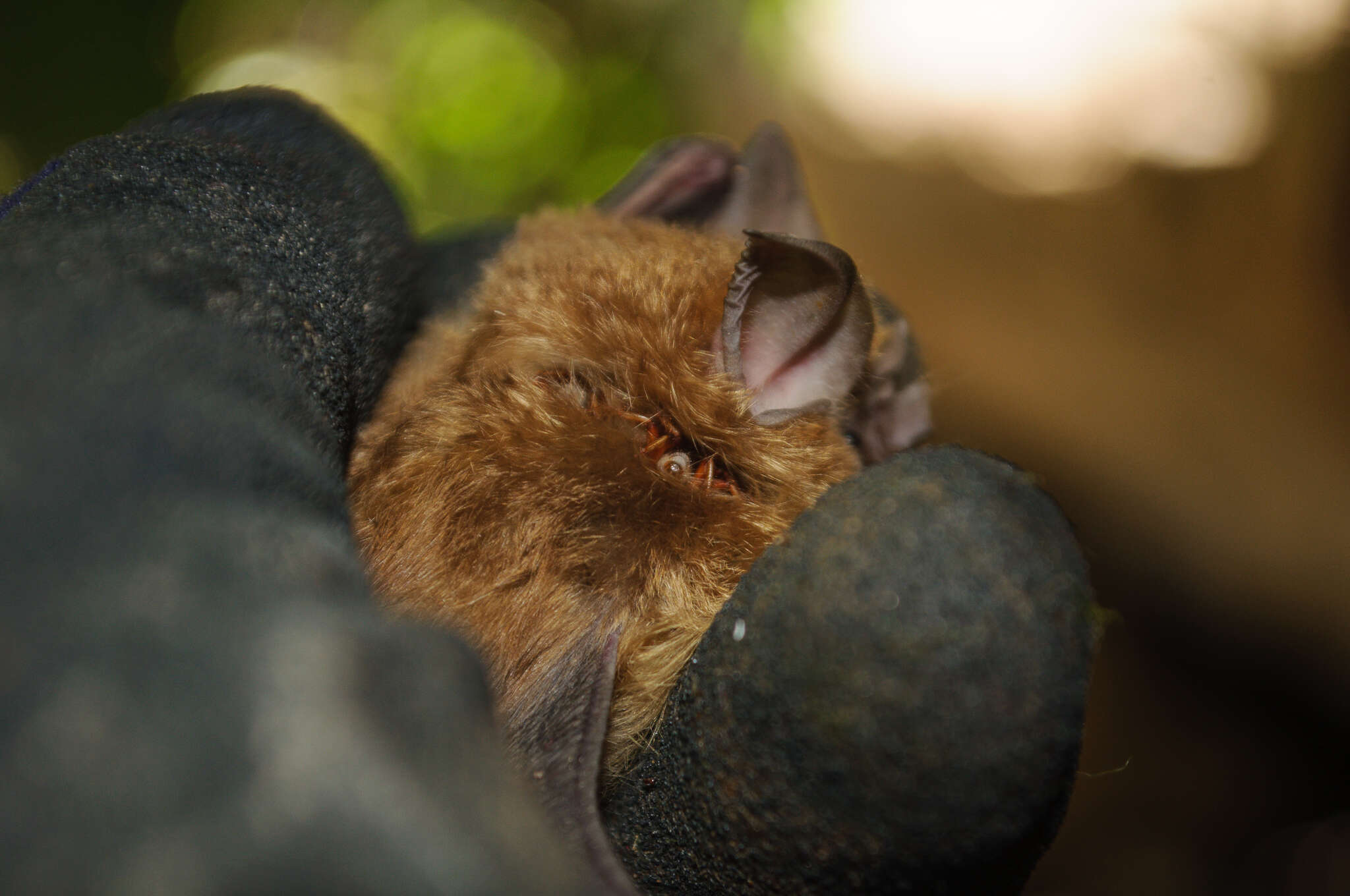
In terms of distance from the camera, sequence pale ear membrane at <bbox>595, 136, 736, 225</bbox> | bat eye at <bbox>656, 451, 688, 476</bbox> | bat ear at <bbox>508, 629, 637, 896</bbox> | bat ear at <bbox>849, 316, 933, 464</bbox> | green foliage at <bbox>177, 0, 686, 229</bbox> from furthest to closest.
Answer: green foliage at <bbox>177, 0, 686, 229</bbox>, pale ear membrane at <bbox>595, 136, 736, 225</bbox>, bat ear at <bbox>849, 316, 933, 464</bbox>, bat eye at <bbox>656, 451, 688, 476</bbox>, bat ear at <bbox>508, 629, 637, 896</bbox>

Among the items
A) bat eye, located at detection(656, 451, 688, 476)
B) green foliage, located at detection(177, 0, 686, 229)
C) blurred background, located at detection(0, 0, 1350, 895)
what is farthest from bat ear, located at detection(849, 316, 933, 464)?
green foliage, located at detection(177, 0, 686, 229)

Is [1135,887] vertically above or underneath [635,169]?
underneath

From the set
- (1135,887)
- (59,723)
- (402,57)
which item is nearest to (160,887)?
(59,723)

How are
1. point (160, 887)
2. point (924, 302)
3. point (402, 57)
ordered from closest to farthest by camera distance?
point (160, 887) → point (924, 302) → point (402, 57)

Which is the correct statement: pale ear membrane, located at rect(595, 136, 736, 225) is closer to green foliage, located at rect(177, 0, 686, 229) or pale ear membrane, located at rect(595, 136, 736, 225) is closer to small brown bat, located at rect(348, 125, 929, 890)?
small brown bat, located at rect(348, 125, 929, 890)

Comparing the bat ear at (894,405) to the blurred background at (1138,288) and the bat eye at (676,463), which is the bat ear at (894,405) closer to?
the bat eye at (676,463)

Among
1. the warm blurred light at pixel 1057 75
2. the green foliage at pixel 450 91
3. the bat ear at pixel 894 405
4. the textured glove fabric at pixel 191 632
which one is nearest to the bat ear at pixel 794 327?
the bat ear at pixel 894 405

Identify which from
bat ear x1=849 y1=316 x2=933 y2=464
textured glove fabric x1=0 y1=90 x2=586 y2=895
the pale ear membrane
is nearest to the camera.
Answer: textured glove fabric x1=0 y1=90 x2=586 y2=895

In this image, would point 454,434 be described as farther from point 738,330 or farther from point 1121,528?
point 1121,528
